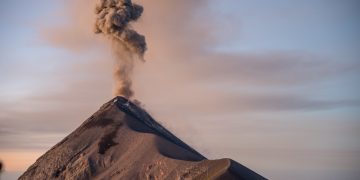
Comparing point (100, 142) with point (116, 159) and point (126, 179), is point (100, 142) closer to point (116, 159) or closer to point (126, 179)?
point (116, 159)

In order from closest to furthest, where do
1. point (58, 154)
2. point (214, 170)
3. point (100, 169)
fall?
point (214, 170)
point (100, 169)
point (58, 154)

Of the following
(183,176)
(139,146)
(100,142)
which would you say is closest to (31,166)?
(100,142)

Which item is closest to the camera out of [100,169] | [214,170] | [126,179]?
[214,170]

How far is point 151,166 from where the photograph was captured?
175375 mm

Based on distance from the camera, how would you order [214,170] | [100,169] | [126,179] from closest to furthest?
[214,170] → [126,179] → [100,169]

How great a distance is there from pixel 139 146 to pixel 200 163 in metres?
29.1

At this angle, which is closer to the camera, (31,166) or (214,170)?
(214,170)

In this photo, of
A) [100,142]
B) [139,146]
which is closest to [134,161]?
[139,146]

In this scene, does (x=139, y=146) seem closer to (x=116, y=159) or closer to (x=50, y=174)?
(x=116, y=159)

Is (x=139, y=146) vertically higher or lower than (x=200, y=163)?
higher

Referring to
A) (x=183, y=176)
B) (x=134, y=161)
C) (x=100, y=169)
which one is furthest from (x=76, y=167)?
(x=183, y=176)

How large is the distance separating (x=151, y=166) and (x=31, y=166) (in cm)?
4828

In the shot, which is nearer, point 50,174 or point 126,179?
point 126,179

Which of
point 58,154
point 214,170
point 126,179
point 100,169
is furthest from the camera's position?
point 58,154
